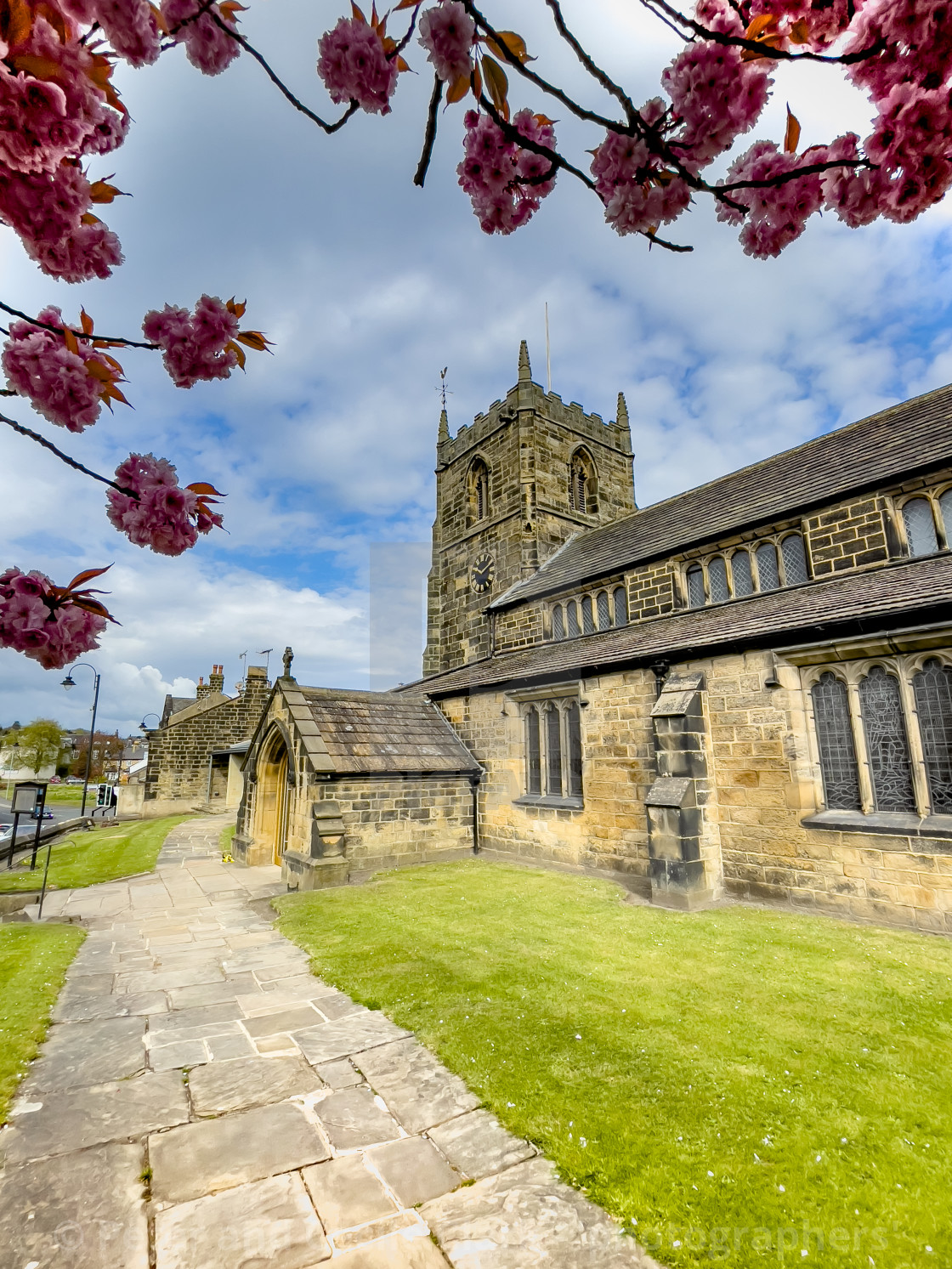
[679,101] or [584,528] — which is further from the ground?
[584,528]

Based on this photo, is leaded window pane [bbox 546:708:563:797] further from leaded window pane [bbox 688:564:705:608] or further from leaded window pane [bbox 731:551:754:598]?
leaded window pane [bbox 731:551:754:598]

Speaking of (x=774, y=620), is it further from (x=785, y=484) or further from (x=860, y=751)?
(x=785, y=484)

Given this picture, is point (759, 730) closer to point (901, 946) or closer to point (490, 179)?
point (901, 946)

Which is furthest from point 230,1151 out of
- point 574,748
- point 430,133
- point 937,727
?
point 574,748

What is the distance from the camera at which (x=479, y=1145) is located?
293cm

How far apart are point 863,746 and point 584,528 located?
15.9 metres

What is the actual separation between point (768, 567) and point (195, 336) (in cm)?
1128

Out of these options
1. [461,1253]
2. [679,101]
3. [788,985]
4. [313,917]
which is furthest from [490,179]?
[313,917]

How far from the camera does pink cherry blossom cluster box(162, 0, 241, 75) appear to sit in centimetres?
195

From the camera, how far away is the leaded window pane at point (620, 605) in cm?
1414

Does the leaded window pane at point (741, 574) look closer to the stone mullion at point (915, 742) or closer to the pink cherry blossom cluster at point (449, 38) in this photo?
the stone mullion at point (915, 742)

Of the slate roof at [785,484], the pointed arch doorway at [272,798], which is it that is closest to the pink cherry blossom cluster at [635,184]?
the slate roof at [785,484]

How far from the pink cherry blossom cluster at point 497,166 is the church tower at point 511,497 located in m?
17.8

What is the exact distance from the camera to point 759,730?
27.5ft
